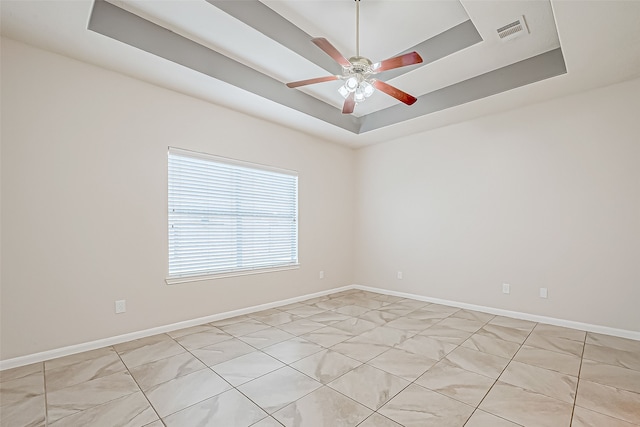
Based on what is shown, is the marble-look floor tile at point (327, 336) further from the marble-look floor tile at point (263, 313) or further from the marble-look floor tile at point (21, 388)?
the marble-look floor tile at point (21, 388)

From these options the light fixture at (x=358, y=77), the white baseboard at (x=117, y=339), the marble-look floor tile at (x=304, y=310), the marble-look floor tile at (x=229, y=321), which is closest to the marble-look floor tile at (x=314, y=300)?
the marble-look floor tile at (x=304, y=310)

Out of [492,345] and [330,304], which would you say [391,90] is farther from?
[330,304]

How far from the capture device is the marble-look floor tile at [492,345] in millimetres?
2834

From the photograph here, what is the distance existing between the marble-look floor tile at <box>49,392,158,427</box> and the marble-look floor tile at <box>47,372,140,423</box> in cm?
6

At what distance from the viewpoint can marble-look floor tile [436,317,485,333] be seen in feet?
11.5

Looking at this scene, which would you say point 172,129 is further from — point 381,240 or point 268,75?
point 381,240

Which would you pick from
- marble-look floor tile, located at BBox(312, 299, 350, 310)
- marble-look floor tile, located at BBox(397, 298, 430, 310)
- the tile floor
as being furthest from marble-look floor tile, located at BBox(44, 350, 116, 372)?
marble-look floor tile, located at BBox(397, 298, 430, 310)

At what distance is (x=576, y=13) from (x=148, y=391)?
4.14 m

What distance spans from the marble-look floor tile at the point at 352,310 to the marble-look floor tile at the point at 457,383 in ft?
5.37

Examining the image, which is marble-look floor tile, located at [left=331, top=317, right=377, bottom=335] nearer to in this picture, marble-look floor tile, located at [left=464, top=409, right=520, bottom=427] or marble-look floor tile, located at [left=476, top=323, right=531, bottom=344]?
marble-look floor tile, located at [left=476, top=323, right=531, bottom=344]

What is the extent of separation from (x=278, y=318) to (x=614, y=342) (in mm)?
3610

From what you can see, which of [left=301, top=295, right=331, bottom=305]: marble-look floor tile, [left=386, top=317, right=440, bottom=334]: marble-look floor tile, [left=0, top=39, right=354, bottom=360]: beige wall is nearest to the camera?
[left=0, top=39, right=354, bottom=360]: beige wall

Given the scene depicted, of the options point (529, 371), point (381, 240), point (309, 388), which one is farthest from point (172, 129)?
point (529, 371)

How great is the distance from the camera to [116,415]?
190 centimetres
